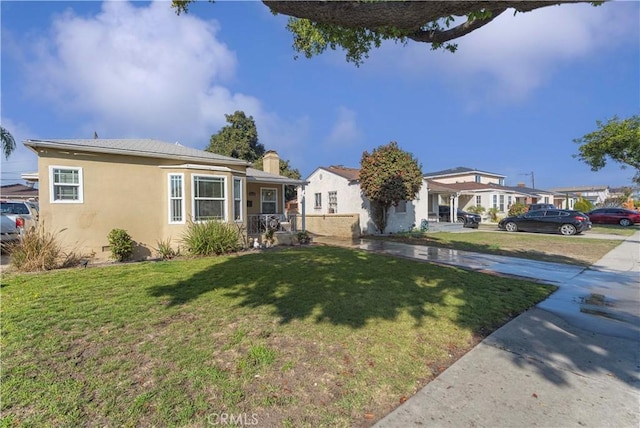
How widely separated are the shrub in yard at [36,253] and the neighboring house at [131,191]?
1274 mm

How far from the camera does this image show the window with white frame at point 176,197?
1155cm

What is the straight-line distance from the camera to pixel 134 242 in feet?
36.3

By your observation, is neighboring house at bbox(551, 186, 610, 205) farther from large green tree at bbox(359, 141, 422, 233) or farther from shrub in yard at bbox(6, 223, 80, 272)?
shrub in yard at bbox(6, 223, 80, 272)

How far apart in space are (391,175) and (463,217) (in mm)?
14522

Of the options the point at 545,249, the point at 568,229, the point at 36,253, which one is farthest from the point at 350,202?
the point at 36,253

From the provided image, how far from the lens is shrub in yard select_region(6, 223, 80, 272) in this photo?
816 cm

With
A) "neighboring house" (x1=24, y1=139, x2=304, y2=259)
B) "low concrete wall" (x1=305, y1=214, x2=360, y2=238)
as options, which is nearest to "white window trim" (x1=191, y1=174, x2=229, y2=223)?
"neighboring house" (x1=24, y1=139, x2=304, y2=259)

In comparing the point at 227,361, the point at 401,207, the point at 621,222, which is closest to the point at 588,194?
the point at 621,222

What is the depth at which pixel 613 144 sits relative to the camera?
24.1 m

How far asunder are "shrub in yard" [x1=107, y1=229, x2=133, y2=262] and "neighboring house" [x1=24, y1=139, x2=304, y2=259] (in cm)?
77

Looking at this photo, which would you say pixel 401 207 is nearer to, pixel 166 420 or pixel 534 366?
pixel 534 366

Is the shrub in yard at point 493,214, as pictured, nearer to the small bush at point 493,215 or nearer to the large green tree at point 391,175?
the small bush at point 493,215

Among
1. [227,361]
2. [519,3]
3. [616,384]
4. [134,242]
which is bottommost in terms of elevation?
[616,384]

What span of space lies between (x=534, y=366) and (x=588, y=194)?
94415 mm
